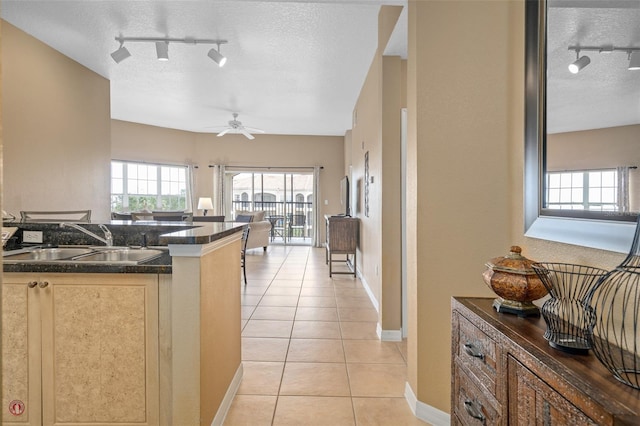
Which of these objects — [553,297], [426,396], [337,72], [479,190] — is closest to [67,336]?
[426,396]

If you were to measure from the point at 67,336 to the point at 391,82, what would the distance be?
3030 mm

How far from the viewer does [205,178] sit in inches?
366

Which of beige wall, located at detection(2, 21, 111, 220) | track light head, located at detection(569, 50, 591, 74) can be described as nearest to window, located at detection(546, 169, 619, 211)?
track light head, located at detection(569, 50, 591, 74)

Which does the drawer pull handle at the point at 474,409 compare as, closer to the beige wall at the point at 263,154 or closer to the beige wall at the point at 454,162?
the beige wall at the point at 454,162

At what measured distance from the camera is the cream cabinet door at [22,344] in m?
1.72

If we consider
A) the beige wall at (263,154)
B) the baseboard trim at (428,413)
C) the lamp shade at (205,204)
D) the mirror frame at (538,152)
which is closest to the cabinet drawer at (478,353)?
the mirror frame at (538,152)

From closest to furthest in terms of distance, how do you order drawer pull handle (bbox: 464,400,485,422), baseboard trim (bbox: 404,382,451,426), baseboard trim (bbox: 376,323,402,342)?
drawer pull handle (bbox: 464,400,485,422) → baseboard trim (bbox: 404,382,451,426) → baseboard trim (bbox: 376,323,402,342)

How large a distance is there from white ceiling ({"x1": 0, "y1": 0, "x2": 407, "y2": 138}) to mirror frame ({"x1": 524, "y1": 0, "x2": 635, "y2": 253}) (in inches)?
50.4

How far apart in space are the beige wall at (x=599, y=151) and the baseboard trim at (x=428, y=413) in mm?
1509

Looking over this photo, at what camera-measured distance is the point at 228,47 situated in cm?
414

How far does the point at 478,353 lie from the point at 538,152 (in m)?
0.87

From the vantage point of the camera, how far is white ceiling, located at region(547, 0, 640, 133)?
1080 mm

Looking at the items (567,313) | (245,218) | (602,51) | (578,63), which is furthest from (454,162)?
(245,218)

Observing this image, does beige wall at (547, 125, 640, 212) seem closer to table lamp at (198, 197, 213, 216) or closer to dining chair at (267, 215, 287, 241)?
table lamp at (198, 197, 213, 216)
